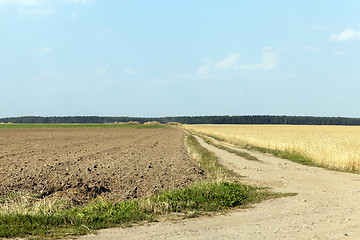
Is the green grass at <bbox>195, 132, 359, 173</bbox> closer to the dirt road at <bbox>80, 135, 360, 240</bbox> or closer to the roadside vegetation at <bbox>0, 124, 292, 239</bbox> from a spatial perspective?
the dirt road at <bbox>80, 135, 360, 240</bbox>

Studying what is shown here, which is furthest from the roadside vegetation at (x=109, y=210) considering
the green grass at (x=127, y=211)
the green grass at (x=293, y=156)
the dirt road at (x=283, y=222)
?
the green grass at (x=293, y=156)

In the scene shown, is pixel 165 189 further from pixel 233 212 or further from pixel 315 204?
pixel 315 204

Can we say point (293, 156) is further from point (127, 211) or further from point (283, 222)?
point (127, 211)

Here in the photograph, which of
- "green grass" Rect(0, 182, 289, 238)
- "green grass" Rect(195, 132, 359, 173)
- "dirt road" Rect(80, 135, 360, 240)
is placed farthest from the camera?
"green grass" Rect(195, 132, 359, 173)

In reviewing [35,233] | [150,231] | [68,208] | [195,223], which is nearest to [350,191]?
[195,223]

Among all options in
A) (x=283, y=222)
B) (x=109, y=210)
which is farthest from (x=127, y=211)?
(x=283, y=222)

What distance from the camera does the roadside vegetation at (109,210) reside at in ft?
27.7

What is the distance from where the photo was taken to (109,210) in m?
9.97

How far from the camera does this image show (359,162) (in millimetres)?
20344

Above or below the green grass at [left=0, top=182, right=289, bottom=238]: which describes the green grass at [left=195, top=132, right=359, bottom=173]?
below

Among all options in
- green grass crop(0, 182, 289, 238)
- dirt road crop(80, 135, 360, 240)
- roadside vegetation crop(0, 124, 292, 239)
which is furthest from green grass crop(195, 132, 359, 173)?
green grass crop(0, 182, 289, 238)

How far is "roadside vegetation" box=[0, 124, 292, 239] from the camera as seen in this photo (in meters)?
8.45

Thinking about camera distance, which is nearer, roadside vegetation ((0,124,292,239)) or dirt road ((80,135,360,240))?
dirt road ((80,135,360,240))

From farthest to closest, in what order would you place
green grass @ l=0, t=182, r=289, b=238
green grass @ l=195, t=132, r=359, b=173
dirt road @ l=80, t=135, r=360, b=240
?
green grass @ l=195, t=132, r=359, b=173 → green grass @ l=0, t=182, r=289, b=238 → dirt road @ l=80, t=135, r=360, b=240
